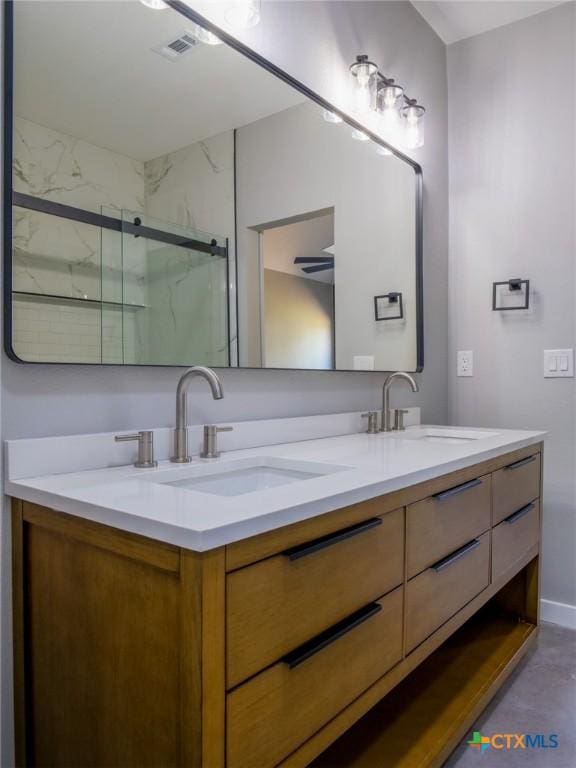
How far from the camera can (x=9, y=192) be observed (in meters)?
1.03

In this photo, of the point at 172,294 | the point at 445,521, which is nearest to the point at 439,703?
the point at 445,521

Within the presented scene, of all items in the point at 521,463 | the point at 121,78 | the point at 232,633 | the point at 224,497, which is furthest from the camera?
the point at 521,463

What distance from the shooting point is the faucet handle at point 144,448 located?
3.83 ft

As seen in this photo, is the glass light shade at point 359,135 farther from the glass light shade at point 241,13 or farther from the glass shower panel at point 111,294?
the glass shower panel at point 111,294

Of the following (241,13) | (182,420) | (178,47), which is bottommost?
(182,420)

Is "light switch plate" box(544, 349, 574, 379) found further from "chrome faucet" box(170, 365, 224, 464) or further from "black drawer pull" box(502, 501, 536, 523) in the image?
"chrome faucet" box(170, 365, 224, 464)

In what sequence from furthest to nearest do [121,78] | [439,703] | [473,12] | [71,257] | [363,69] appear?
[473,12], [363,69], [439,703], [121,78], [71,257]

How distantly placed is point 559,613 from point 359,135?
82.7 inches

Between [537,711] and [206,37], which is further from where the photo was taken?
[537,711]

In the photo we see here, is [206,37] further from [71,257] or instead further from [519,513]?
[519,513]

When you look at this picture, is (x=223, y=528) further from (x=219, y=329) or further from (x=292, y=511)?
(x=219, y=329)

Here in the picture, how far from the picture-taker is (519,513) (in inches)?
69.7

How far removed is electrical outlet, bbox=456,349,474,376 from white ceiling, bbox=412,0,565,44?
1.46m

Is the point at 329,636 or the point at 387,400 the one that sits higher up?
the point at 387,400
